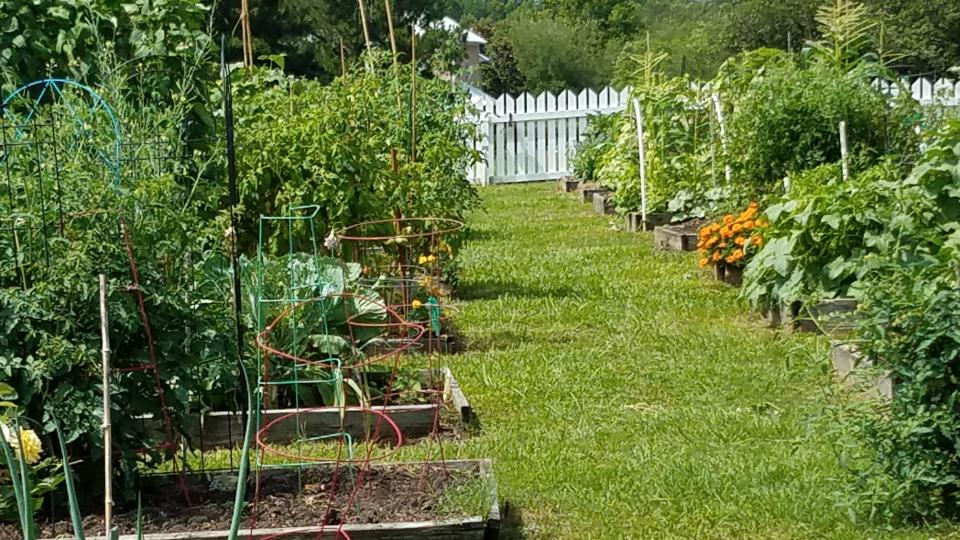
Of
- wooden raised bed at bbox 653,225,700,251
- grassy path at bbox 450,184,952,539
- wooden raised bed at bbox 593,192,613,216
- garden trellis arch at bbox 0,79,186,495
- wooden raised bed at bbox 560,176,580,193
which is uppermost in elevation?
garden trellis arch at bbox 0,79,186,495

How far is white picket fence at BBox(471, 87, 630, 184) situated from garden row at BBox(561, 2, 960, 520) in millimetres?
3927

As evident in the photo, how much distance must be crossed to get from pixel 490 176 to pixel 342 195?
12.7m

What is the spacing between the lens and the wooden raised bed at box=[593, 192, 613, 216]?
14.7 meters

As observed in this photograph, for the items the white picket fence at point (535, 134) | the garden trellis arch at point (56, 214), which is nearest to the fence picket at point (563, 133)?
the white picket fence at point (535, 134)

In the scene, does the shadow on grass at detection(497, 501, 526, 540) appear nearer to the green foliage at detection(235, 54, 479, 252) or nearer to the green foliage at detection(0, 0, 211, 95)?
the green foliage at detection(235, 54, 479, 252)

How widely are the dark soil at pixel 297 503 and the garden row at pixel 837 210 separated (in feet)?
5.10

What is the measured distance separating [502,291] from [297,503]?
17.2ft

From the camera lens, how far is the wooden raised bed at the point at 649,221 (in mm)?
12930

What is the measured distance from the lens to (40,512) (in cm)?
447

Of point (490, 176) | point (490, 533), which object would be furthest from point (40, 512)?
point (490, 176)

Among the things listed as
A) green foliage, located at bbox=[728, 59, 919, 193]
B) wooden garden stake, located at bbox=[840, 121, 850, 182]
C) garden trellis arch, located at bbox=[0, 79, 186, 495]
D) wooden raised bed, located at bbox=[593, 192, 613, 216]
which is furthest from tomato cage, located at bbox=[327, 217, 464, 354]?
wooden raised bed, located at bbox=[593, 192, 613, 216]

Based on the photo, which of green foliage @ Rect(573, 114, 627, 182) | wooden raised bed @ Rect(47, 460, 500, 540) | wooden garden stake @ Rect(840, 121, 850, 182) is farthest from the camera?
green foliage @ Rect(573, 114, 627, 182)

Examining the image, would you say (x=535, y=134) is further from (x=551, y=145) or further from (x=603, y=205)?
(x=603, y=205)

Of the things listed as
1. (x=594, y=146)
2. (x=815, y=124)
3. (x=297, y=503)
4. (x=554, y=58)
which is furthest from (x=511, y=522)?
(x=554, y=58)
